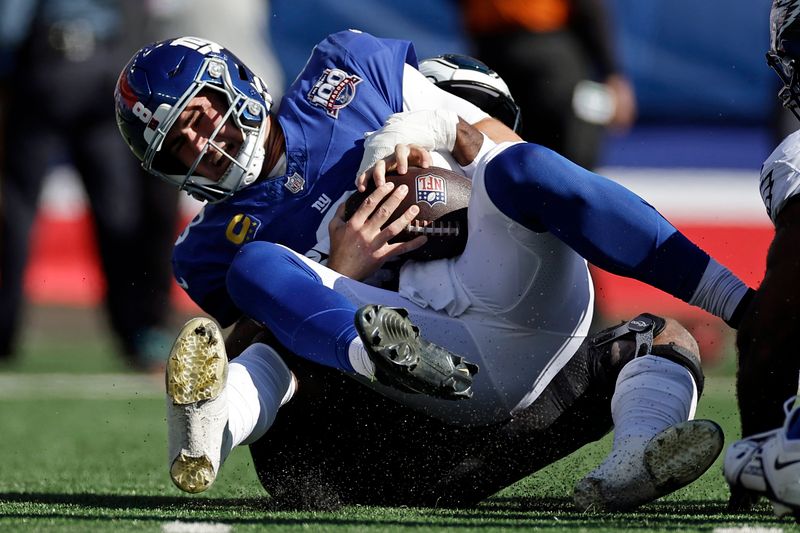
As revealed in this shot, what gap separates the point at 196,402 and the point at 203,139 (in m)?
0.84

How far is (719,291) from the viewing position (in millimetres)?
2834

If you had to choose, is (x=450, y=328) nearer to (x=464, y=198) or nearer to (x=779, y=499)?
(x=464, y=198)

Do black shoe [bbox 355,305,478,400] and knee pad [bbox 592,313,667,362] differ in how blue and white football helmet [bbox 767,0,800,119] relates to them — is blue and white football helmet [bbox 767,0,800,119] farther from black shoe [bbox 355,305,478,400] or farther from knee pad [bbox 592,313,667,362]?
black shoe [bbox 355,305,478,400]

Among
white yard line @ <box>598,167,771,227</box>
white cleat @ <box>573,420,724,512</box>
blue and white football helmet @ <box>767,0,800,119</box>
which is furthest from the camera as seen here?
white yard line @ <box>598,167,771,227</box>

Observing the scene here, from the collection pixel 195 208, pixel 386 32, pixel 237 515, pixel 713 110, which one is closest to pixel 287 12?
pixel 386 32

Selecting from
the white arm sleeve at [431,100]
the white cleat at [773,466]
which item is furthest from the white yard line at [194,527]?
the white arm sleeve at [431,100]

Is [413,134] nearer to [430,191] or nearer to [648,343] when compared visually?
[430,191]

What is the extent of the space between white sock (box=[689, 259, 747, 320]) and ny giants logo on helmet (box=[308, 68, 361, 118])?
1.08m

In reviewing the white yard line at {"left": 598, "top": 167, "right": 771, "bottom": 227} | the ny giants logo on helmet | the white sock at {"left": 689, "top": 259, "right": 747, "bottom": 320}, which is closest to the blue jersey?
the ny giants logo on helmet

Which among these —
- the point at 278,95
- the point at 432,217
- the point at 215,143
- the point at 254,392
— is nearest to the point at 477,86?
the point at 432,217

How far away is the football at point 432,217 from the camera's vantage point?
125 inches

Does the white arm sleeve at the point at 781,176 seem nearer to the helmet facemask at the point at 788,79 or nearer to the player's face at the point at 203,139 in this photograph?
the helmet facemask at the point at 788,79

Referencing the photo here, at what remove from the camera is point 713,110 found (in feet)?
29.6

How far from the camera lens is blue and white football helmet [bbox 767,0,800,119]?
9.48 ft
